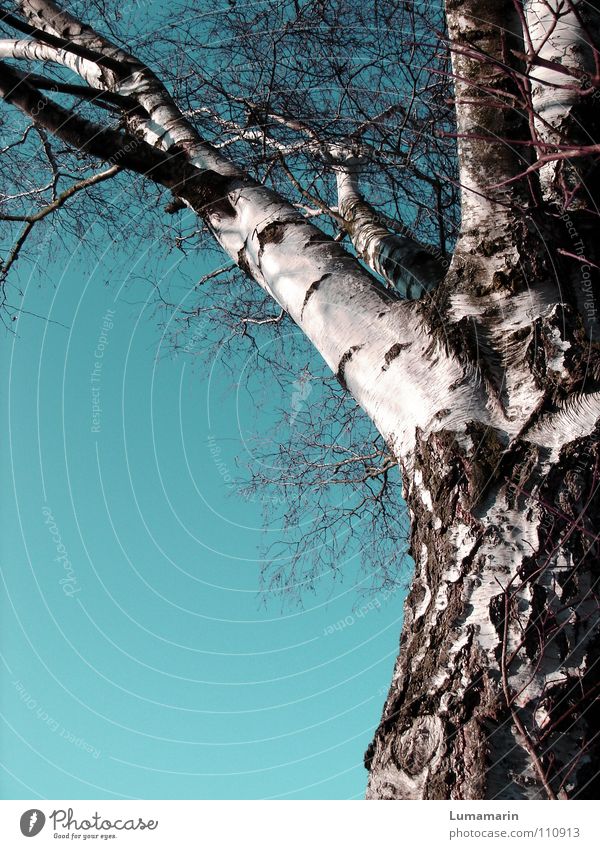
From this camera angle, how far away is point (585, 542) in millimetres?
1613

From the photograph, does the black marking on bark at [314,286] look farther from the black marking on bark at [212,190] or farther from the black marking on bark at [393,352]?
the black marking on bark at [212,190]

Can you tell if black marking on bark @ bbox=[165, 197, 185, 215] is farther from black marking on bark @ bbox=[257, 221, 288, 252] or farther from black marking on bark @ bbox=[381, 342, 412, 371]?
black marking on bark @ bbox=[381, 342, 412, 371]

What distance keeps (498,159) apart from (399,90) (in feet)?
6.55

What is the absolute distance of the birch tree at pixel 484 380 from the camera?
1.49 meters

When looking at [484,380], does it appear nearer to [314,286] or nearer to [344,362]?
[344,362]
